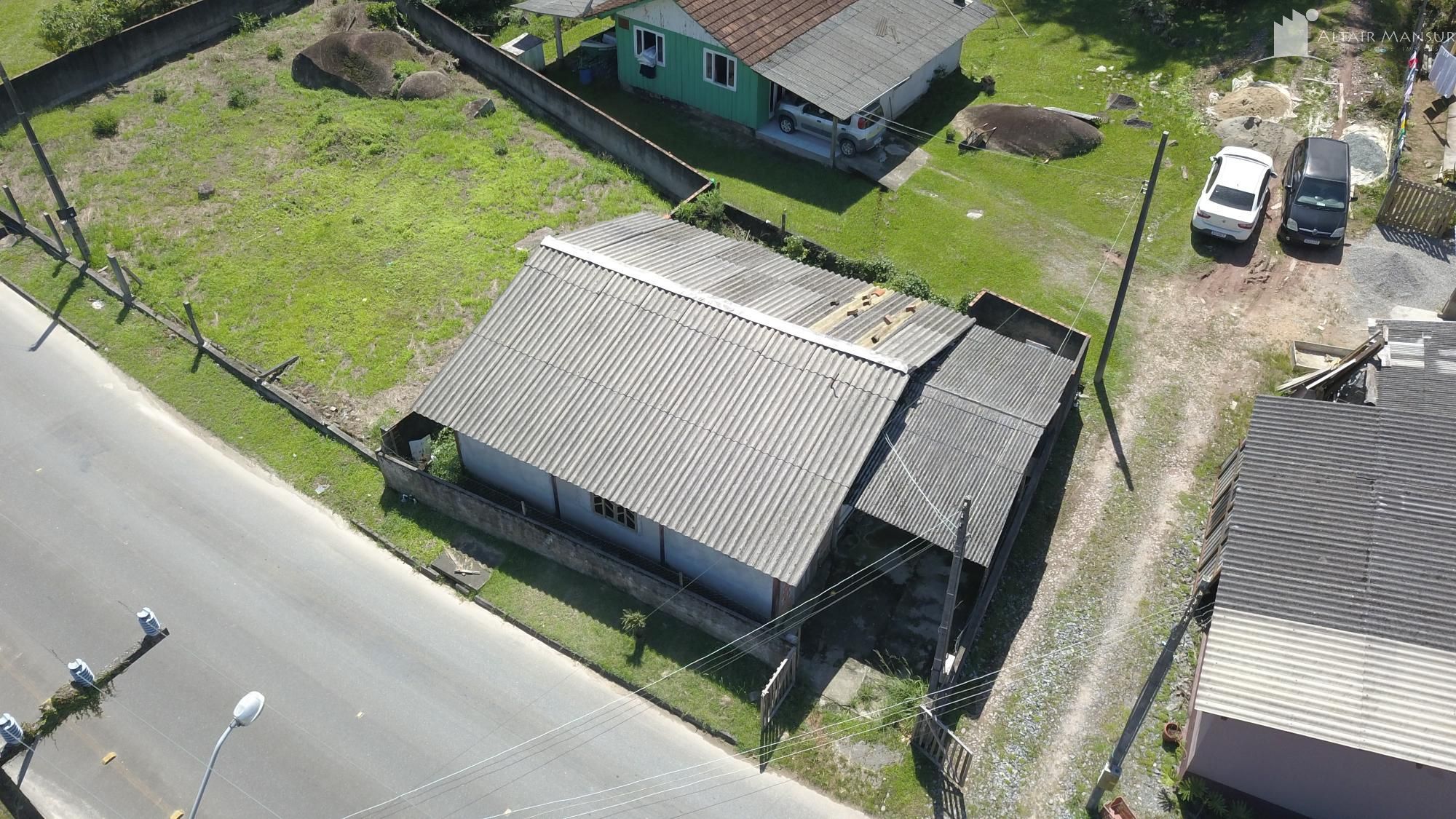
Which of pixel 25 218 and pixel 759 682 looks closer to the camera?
pixel 759 682

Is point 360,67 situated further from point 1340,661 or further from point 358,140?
point 1340,661

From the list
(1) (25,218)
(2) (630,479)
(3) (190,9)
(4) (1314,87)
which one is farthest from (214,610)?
(4) (1314,87)

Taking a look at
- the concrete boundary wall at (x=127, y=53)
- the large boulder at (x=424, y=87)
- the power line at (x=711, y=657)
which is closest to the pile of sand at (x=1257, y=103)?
the power line at (x=711, y=657)

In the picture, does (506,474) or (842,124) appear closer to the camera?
(506,474)

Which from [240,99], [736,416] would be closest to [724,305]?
[736,416]

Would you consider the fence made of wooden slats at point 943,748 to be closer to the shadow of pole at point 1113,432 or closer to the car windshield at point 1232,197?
the shadow of pole at point 1113,432

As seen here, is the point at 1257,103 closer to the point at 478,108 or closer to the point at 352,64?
the point at 478,108
